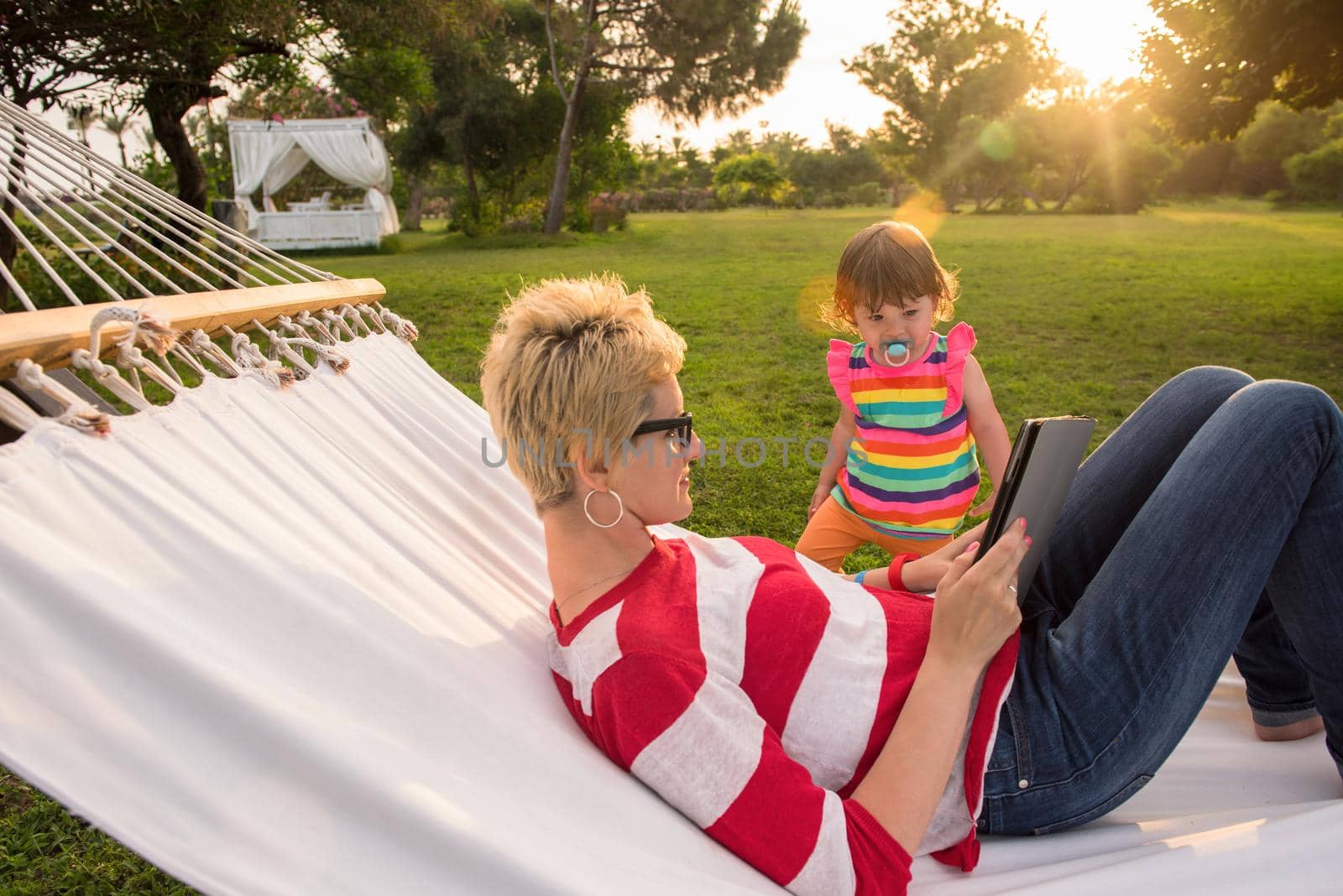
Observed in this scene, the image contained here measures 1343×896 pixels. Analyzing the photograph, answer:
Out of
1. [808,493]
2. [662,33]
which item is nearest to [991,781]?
[808,493]

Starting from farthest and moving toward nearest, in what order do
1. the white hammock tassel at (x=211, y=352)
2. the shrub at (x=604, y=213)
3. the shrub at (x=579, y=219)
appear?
the shrub at (x=604, y=213), the shrub at (x=579, y=219), the white hammock tassel at (x=211, y=352)

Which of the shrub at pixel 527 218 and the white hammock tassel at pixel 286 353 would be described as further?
the shrub at pixel 527 218

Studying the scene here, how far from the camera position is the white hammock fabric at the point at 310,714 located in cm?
82

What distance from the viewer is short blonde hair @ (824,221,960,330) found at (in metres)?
2.12

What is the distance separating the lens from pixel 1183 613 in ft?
3.99

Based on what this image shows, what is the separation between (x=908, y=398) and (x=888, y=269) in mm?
333

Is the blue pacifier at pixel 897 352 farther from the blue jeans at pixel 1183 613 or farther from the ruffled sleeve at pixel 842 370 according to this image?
the blue jeans at pixel 1183 613

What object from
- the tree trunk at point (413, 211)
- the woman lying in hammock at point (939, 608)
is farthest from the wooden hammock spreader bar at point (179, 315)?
the tree trunk at point (413, 211)

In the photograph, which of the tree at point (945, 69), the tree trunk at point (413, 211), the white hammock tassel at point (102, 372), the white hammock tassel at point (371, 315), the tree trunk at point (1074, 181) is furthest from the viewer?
the tree at point (945, 69)

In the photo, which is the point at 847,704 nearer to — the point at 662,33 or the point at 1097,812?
the point at 1097,812

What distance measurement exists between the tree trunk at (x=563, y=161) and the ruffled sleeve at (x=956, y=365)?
15.6 m

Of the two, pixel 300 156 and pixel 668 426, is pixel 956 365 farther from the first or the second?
pixel 300 156

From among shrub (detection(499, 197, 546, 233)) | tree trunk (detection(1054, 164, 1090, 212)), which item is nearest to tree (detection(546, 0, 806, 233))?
shrub (detection(499, 197, 546, 233))

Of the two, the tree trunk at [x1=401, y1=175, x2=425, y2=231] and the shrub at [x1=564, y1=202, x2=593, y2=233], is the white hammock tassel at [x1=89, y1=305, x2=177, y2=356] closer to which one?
the shrub at [x1=564, y1=202, x2=593, y2=233]
